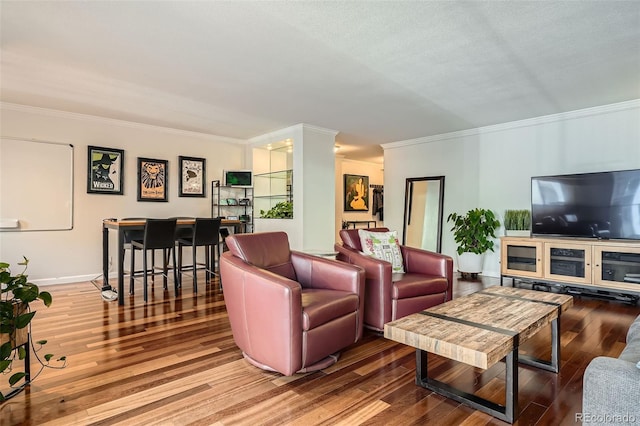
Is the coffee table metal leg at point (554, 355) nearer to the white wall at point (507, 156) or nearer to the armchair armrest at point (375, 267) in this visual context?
the armchair armrest at point (375, 267)

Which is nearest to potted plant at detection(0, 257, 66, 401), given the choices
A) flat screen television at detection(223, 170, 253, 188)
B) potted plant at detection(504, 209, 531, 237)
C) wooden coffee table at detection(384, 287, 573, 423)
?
wooden coffee table at detection(384, 287, 573, 423)

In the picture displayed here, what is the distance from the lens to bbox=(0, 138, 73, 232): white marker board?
451 cm

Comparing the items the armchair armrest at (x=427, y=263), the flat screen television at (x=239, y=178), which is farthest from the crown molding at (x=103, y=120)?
the armchair armrest at (x=427, y=263)

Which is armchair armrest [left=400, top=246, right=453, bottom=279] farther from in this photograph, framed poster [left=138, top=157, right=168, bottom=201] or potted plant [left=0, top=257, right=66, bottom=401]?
framed poster [left=138, top=157, right=168, bottom=201]

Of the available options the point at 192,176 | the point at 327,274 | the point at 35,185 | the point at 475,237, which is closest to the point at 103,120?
the point at 35,185

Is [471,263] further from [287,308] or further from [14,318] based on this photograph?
[14,318]

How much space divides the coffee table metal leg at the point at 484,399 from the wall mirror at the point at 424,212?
4.47 m

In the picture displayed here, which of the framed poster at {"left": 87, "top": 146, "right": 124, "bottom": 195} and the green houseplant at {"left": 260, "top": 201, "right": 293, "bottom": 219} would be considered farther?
the green houseplant at {"left": 260, "top": 201, "right": 293, "bottom": 219}

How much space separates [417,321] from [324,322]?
2.01 ft

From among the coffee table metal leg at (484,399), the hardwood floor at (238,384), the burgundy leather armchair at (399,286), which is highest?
the burgundy leather armchair at (399,286)

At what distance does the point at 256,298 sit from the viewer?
7.26 ft

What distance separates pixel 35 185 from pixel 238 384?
448 cm

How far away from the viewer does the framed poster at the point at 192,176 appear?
601cm

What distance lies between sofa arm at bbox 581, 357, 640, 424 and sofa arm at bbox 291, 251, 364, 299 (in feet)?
5.16
